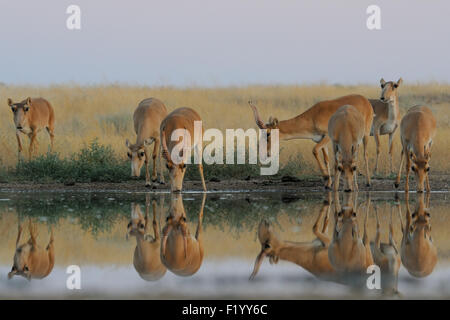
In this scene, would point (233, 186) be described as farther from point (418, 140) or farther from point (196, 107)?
point (196, 107)

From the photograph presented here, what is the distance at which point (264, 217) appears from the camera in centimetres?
1291

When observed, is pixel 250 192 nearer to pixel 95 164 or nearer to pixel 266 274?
pixel 95 164

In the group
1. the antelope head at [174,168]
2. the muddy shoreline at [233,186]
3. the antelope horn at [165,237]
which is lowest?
the muddy shoreline at [233,186]

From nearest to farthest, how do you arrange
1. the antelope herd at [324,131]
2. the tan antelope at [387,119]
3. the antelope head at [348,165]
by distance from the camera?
the antelope head at [348,165], the antelope herd at [324,131], the tan antelope at [387,119]

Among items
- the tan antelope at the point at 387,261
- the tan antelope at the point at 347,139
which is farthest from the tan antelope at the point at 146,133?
the tan antelope at the point at 387,261

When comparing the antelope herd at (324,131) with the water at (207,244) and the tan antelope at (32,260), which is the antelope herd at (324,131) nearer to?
the water at (207,244)

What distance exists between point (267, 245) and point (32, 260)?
275 centimetres

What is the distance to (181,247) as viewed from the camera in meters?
10.0

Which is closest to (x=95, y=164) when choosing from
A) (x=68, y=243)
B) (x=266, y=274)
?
(x=68, y=243)

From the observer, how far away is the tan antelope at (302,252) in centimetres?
857

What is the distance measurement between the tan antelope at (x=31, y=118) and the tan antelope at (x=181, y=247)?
9.35 metres

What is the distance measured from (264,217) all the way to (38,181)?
6984 mm

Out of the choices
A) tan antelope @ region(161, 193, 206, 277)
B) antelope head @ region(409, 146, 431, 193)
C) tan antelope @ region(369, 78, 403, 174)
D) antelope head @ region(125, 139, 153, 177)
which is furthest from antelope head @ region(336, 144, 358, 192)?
tan antelope @ region(369, 78, 403, 174)

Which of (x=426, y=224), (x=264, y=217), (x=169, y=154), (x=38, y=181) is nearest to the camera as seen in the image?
(x=426, y=224)
